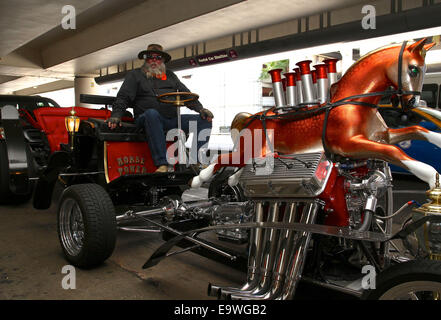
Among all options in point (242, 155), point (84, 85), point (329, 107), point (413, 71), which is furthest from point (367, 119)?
point (84, 85)

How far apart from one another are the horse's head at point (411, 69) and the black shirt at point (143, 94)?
2.12 metres

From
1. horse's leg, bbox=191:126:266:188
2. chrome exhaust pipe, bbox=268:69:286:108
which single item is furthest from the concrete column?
chrome exhaust pipe, bbox=268:69:286:108

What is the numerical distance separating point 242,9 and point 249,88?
18.0ft

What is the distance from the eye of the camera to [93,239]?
8.39 ft

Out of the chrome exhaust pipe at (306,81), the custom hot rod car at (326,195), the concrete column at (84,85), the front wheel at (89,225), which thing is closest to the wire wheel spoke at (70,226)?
the front wheel at (89,225)

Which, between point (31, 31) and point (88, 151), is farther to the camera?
point (31, 31)

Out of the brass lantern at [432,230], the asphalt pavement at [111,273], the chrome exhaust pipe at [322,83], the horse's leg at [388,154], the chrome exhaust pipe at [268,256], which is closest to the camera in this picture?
the brass lantern at [432,230]

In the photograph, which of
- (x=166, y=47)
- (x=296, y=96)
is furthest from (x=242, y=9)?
(x=296, y=96)

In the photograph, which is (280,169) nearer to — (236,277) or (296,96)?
(296,96)

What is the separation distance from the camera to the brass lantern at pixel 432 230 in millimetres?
1493

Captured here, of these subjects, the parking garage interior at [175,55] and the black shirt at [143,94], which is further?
the black shirt at [143,94]

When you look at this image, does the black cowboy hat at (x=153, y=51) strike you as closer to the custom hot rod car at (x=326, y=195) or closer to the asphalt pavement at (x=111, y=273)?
the custom hot rod car at (x=326, y=195)

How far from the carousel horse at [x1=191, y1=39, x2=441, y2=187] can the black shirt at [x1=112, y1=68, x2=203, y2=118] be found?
1.68 metres

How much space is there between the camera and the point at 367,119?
185cm
